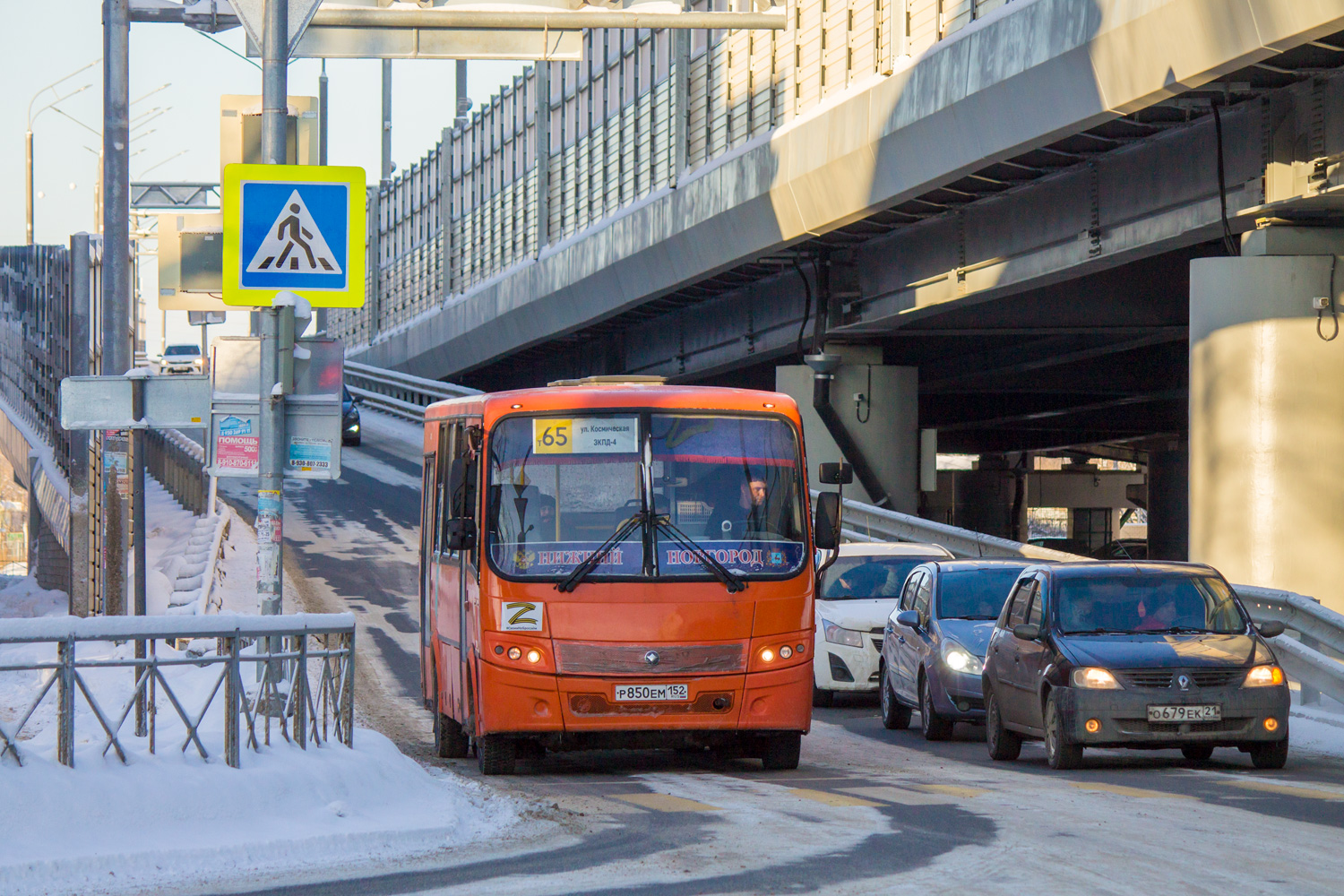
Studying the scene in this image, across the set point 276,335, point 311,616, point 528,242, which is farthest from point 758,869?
point 528,242

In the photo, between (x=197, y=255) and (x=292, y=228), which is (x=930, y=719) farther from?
(x=292, y=228)

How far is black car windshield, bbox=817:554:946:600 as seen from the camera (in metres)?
21.4

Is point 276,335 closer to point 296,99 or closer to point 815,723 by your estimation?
point 296,99

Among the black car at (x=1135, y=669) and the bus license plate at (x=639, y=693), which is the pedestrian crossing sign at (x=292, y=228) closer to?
the bus license plate at (x=639, y=693)

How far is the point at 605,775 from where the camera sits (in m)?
13.7

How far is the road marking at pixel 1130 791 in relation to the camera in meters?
11.7

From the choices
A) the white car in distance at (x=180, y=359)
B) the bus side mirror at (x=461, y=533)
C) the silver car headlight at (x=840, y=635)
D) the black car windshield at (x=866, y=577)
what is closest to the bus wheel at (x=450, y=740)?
the bus side mirror at (x=461, y=533)

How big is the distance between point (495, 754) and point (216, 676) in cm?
408

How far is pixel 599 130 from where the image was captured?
47.8 meters

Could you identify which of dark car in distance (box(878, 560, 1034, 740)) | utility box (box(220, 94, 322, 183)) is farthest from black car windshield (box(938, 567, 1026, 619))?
utility box (box(220, 94, 322, 183))

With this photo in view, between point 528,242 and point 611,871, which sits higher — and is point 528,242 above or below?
above

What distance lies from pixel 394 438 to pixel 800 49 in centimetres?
2499

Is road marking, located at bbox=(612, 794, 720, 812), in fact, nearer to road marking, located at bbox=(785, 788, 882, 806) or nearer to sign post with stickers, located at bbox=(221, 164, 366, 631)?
road marking, located at bbox=(785, 788, 882, 806)

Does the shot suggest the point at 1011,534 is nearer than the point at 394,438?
No
